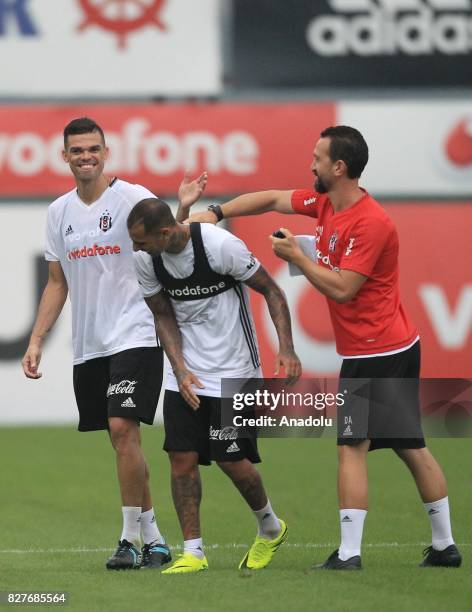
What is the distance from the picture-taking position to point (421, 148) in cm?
1755

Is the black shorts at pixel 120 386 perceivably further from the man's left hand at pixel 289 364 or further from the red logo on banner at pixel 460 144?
the red logo on banner at pixel 460 144

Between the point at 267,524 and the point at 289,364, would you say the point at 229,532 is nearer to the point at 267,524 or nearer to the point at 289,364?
the point at 267,524

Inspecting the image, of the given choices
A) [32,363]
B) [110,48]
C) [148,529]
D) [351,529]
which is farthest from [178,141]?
[351,529]

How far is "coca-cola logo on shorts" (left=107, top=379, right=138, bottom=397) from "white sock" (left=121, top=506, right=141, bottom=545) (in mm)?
607

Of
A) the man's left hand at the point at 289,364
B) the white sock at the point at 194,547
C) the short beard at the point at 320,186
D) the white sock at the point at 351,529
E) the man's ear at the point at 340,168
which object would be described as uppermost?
the man's ear at the point at 340,168

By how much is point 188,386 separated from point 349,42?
10.2 m

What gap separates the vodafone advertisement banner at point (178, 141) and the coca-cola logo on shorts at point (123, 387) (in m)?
9.28

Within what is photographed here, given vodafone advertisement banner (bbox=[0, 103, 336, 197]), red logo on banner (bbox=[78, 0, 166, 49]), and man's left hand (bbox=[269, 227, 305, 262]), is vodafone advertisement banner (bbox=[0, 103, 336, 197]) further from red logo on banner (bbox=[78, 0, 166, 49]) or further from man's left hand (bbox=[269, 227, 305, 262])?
man's left hand (bbox=[269, 227, 305, 262])

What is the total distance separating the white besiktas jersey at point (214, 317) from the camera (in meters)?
7.82

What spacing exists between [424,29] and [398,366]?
10216 millimetres

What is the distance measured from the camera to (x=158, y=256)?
309 inches

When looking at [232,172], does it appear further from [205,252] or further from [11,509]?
[205,252]

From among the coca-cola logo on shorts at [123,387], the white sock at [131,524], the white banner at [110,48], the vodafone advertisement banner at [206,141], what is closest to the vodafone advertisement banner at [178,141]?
the vodafone advertisement banner at [206,141]

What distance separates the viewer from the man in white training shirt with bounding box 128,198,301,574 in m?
7.81
